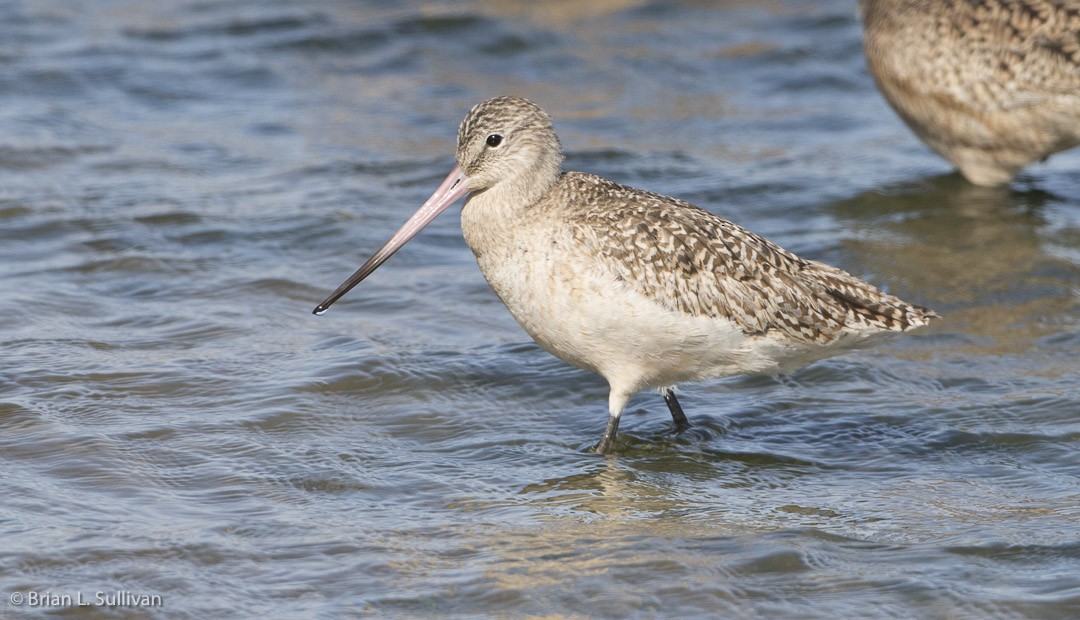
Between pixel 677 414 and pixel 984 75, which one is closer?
pixel 677 414

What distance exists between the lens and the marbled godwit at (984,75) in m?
8.92

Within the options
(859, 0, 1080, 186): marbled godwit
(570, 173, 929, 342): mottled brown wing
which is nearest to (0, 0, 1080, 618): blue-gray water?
(859, 0, 1080, 186): marbled godwit

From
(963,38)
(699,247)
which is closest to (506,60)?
(963,38)

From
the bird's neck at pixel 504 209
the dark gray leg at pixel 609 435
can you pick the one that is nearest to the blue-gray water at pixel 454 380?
the dark gray leg at pixel 609 435

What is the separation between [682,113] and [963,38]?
9.78ft

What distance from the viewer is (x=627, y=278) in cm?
596

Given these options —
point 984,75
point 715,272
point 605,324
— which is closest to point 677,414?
point 715,272

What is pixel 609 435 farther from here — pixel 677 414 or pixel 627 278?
pixel 627 278

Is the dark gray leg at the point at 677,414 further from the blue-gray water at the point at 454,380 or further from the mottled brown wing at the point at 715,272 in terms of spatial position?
the mottled brown wing at the point at 715,272

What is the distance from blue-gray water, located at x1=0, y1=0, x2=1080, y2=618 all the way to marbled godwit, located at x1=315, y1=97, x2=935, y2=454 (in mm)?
471

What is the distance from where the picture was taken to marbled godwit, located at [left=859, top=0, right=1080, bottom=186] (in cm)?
892

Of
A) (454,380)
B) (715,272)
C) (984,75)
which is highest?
(984,75)

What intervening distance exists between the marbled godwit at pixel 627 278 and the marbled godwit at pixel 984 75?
3.10 m

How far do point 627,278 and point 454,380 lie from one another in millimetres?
1453
